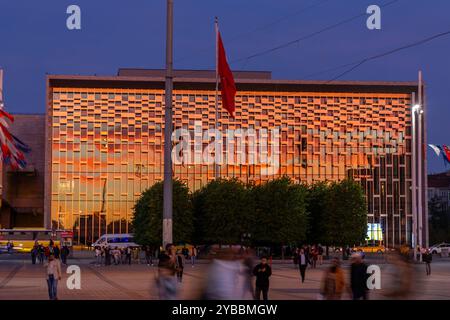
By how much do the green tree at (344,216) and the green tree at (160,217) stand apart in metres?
12.6

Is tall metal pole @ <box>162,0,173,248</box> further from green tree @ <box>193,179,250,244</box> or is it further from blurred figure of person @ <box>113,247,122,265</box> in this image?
green tree @ <box>193,179,250,244</box>

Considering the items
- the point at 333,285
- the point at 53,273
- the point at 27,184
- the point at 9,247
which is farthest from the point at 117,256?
the point at 27,184

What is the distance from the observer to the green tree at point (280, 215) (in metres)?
79.6

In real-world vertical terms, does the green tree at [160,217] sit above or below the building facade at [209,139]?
below

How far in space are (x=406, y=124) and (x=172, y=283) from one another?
12161 centimetres

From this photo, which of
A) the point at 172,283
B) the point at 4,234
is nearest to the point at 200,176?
the point at 4,234

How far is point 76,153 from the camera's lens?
13138 centimetres

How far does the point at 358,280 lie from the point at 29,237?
88075 mm

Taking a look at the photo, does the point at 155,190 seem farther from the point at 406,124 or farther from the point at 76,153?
the point at 406,124

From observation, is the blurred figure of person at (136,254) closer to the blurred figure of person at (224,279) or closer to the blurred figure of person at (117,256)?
the blurred figure of person at (117,256)

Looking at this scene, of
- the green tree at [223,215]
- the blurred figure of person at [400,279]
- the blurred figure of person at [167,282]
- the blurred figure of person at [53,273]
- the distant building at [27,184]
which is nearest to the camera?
the blurred figure of person at [400,279]

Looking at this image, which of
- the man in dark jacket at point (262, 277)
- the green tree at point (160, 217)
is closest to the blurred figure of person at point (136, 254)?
the green tree at point (160, 217)

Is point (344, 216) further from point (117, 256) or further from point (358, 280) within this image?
point (358, 280)

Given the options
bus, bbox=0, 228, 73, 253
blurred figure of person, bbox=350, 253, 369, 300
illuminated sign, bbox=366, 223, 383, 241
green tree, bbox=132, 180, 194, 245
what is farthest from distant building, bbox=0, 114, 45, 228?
blurred figure of person, bbox=350, 253, 369, 300
